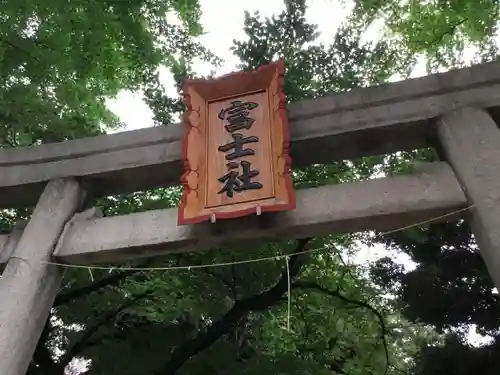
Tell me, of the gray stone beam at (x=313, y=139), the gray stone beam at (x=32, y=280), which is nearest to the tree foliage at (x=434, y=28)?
the gray stone beam at (x=313, y=139)

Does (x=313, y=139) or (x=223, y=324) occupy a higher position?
(x=313, y=139)

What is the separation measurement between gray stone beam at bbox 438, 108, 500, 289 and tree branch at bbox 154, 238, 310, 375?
261 cm

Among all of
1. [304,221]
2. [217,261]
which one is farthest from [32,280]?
[217,261]

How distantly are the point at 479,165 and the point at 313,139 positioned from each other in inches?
44.5

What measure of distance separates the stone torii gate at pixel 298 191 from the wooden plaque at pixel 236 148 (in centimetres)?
14

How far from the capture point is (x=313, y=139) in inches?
149

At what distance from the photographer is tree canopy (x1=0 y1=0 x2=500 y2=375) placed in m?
5.37

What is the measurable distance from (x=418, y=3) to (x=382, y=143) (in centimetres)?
308

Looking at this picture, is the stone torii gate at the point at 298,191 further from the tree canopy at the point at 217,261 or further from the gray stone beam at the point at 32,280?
the tree canopy at the point at 217,261

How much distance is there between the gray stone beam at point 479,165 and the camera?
2.96m

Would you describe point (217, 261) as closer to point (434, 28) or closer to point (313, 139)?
point (313, 139)

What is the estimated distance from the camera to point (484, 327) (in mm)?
5145

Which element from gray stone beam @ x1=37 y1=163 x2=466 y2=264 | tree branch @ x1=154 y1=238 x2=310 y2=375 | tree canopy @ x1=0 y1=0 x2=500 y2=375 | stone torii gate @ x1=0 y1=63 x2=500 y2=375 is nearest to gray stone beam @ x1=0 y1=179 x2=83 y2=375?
stone torii gate @ x1=0 y1=63 x2=500 y2=375

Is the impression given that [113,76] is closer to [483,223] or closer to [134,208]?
[134,208]
